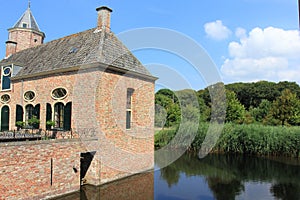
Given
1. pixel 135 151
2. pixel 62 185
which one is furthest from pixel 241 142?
pixel 62 185

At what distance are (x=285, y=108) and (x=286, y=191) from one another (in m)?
16.9

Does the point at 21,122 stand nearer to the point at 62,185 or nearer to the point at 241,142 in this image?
the point at 62,185

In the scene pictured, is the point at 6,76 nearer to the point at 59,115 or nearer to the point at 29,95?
the point at 29,95

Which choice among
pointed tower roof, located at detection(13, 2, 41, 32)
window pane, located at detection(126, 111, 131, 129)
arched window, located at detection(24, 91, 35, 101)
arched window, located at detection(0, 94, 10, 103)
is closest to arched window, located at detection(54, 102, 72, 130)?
arched window, located at detection(24, 91, 35, 101)

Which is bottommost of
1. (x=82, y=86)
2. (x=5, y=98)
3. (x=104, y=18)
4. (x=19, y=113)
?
(x=19, y=113)

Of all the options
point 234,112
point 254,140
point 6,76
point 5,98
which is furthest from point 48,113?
point 234,112

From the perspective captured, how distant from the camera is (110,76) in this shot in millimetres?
10812

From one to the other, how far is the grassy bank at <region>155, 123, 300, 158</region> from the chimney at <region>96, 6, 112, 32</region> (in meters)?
11.5

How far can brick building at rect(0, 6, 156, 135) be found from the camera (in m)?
10.5

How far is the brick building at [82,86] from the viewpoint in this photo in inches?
413

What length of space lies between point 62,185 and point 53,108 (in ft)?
13.5

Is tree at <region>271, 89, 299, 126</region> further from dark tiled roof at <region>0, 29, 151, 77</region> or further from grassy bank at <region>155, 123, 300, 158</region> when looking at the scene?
dark tiled roof at <region>0, 29, 151, 77</region>

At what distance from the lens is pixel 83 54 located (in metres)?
11.5

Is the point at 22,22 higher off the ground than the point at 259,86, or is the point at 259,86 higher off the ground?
the point at 22,22
